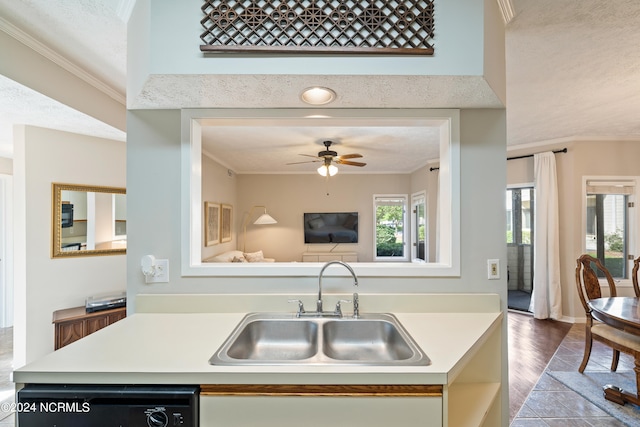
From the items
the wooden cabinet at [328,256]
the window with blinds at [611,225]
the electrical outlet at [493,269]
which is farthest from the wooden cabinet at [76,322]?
the window with blinds at [611,225]

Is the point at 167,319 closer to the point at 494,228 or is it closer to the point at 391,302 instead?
the point at 391,302

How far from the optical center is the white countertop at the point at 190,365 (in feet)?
3.15

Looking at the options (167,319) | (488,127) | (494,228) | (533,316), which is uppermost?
(488,127)

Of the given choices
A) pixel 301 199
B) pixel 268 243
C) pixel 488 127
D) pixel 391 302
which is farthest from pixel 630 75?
pixel 268 243

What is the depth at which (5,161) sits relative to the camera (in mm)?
3867

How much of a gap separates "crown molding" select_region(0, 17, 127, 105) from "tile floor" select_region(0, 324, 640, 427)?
8.44 ft

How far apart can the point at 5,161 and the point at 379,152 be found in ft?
17.1

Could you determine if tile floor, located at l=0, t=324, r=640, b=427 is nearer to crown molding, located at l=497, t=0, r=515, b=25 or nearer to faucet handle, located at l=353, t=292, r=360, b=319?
faucet handle, located at l=353, t=292, r=360, b=319

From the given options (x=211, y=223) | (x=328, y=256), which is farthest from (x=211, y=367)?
(x=328, y=256)

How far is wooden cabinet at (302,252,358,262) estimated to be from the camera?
605 cm

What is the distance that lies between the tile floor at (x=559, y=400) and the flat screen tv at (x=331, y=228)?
3.80 m

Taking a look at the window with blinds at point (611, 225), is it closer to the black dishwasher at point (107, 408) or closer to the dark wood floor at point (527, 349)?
the dark wood floor at point (527, 349)

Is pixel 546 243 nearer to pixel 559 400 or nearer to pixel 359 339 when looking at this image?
pixel 559 400

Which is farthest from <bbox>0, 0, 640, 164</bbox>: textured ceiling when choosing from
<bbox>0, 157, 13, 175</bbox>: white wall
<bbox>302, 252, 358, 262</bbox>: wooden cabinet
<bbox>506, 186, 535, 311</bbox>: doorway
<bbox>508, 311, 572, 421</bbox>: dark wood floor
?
<bbox>302, 252, 358, 262</bbox>: wooden cabinet
